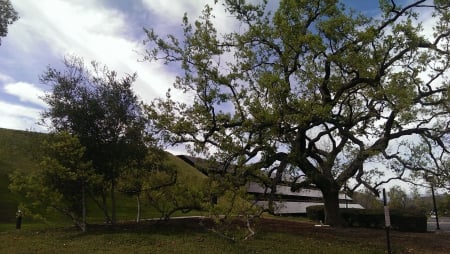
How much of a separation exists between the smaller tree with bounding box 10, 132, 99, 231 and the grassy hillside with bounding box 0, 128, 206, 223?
1.44 meters

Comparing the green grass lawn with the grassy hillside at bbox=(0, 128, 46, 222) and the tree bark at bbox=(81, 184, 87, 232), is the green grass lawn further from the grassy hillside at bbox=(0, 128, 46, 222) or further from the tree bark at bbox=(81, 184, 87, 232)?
the grassy hillside at bbox=(0, 128, 46, 222)

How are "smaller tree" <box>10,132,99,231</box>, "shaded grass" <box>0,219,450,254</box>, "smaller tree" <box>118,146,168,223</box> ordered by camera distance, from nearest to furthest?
"shaded grass" <box>0,219,450,254</box>, "smaller tree" <box>10,132,99,231</box>, "smaller tree" <box>118,146,168,223</box>

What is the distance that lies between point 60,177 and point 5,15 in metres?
11.2

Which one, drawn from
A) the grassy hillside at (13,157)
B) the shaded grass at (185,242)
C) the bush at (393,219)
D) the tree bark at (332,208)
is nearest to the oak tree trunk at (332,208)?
the tree bark at (332,208)

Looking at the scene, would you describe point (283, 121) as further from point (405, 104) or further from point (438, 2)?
point (438, 2)

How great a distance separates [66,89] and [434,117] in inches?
765

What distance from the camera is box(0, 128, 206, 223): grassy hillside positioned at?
65.1 feet

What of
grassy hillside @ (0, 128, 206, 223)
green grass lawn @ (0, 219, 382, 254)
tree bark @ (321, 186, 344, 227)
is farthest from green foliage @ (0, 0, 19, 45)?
Answer: tree bark @ (321, 186, 344, 227)

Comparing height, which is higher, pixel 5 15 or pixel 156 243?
pixel 5 15

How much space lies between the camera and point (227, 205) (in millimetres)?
14742

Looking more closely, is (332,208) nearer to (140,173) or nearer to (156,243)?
(140,173)

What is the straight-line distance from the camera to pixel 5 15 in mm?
23172

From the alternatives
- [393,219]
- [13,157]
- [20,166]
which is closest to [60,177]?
[393,219]

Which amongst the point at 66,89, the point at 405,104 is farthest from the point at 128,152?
the point at 405,104
